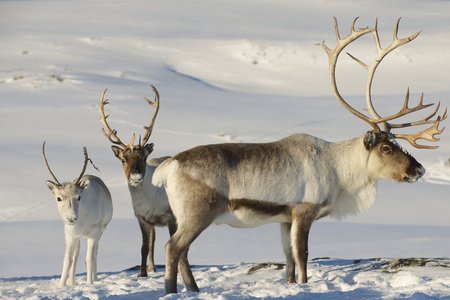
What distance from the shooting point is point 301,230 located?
8141 millimetres

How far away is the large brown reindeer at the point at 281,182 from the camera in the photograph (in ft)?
25.0

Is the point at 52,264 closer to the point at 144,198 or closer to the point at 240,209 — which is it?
the point at 144,198

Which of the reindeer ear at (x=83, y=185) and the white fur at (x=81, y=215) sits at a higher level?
the reindeer ear at (x=83, y=185)

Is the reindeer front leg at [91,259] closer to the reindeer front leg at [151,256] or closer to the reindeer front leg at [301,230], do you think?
the reindeer front leg at [151,256]

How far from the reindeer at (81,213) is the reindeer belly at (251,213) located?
5.70ft

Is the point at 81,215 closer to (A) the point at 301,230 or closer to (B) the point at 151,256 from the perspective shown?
(B) the point at 151,256

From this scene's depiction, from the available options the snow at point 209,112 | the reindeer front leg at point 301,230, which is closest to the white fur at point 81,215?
the snow at point 209,112

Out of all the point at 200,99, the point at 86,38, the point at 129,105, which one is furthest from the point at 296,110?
the point at 86,38

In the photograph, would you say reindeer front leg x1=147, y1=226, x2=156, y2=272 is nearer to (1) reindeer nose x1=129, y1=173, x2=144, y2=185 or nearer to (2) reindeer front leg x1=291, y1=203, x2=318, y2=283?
(1) reindeer nose x1=129, y1=173, x2=144, y2=185

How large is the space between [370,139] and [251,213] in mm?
1699

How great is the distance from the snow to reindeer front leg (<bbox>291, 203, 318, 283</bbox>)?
0.92 ft

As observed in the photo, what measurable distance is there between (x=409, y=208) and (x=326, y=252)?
157 inches

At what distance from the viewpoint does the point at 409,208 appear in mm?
16453

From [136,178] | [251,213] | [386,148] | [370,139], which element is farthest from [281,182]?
[136,178]
